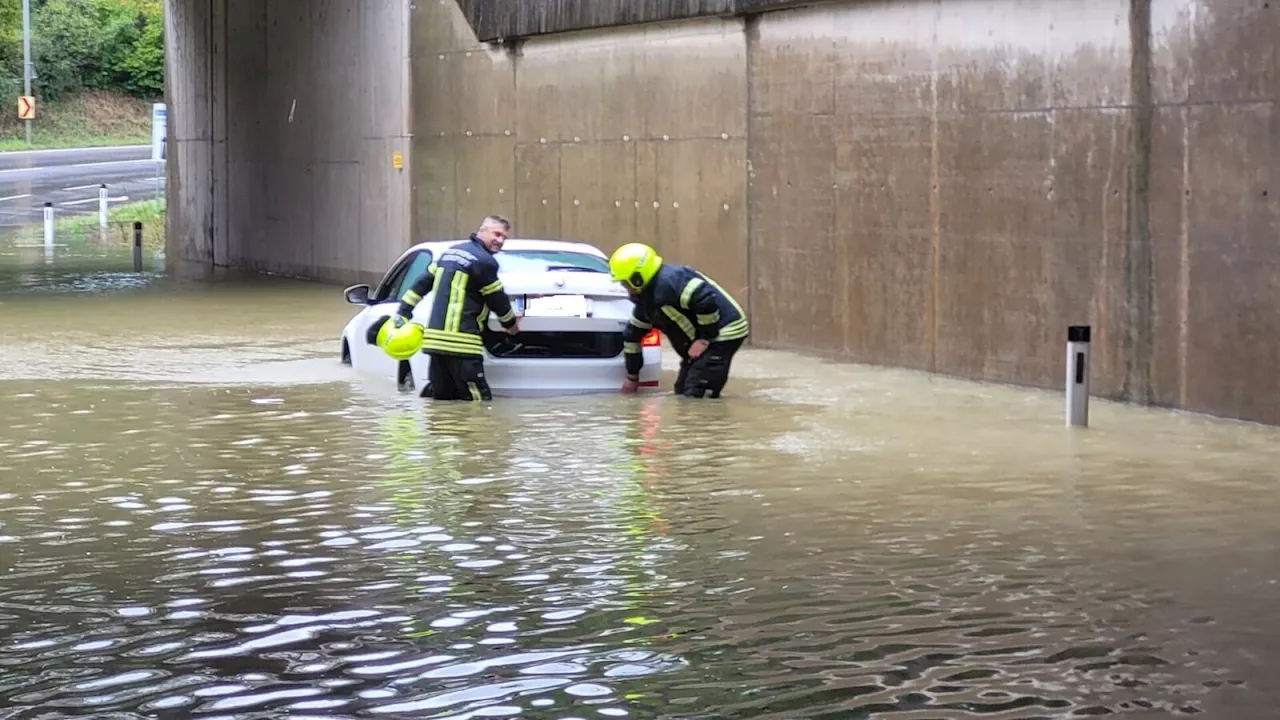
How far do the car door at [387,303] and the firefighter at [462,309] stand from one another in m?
0.76

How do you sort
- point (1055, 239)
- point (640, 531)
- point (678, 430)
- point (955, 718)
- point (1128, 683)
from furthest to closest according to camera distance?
point (1055, 239) < point (678, 430) < point (640, 531) < point (1128, 683) < point (955, 718)

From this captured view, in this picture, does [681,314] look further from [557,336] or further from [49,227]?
[49,227]

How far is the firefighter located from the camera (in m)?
13.2

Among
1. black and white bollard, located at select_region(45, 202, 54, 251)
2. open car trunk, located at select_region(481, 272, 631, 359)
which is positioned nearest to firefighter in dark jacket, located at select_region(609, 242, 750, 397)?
open car trunk, located at select_region(481, 272, 631, 359)

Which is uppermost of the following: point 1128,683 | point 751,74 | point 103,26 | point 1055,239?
point 103,26

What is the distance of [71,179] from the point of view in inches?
2093

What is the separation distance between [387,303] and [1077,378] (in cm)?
529

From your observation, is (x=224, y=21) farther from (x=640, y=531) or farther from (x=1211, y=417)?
(x=640, y=531)

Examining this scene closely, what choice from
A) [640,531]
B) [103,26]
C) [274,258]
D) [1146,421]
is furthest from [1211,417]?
[103,26]

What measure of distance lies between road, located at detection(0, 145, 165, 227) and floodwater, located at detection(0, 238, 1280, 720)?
3214 cm

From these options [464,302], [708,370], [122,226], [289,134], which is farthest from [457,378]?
[122,226]

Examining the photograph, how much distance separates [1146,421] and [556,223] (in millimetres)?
10474

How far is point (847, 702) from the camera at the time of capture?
5879mm

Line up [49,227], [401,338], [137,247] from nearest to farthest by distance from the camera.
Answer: [401,338] → [137,247] → [49,227]
